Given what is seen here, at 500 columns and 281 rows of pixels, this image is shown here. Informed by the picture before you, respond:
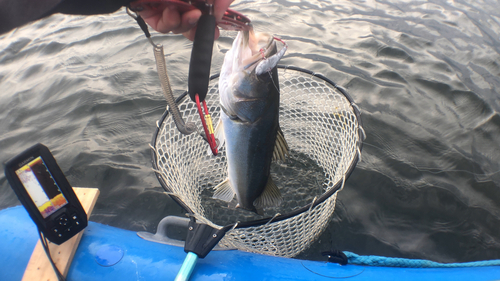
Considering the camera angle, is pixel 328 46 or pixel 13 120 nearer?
pixel 13 120

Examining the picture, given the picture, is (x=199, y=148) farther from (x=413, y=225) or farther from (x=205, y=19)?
(x=413, y=225)

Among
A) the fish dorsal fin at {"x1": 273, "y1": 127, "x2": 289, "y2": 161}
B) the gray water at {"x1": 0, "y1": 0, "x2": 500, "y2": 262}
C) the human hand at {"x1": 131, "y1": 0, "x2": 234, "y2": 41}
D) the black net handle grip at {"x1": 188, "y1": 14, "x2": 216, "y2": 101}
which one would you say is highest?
the human hand at {"x1": 131, "y1": 0, "x2": 234, "y2": 41}

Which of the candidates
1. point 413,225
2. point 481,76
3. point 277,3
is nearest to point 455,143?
point 413,225

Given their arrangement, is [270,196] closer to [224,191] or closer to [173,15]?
[224,191]

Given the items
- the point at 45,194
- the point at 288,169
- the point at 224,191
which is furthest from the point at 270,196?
the point at 45,194

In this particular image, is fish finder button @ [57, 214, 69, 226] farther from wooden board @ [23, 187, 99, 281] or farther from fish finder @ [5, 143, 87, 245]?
wooden board @ [23, 187, 99, 281]

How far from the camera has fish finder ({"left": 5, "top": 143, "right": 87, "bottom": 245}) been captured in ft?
4.93

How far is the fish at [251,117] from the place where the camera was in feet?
4.74

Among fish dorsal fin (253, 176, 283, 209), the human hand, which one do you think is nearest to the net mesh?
fish dorsal fin (253, 176, 283, 209)

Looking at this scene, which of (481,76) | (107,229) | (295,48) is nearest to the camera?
(107,229)

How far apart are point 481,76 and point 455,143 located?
1.88 meters

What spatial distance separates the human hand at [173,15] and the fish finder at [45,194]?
3.23 ft

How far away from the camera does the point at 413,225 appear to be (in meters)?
2.40

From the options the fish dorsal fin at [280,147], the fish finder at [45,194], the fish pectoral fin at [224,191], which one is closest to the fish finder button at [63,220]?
the fish finder at [45,194]
